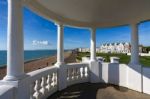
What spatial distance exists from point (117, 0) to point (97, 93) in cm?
333

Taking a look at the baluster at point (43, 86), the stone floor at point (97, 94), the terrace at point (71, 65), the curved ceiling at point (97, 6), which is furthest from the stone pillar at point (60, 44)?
the baluster at point (43, 86)

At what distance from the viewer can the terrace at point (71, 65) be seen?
3225 mm

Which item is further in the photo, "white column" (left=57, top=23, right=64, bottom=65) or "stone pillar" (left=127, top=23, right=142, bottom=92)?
"white column" (left=57, top=23, right=64, bottom=65)

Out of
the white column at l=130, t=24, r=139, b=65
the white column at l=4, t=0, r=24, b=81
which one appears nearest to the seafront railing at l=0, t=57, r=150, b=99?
the white column at l=4, t=0, r=24, b=81

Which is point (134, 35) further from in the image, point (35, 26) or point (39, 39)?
point (39, 39)

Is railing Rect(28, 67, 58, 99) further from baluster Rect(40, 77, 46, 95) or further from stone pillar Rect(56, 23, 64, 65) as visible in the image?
stone pillar Rect(56, 23, 64, 65)

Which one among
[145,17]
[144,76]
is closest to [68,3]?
[145,17]

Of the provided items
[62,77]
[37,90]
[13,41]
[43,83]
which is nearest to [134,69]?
[62,77]

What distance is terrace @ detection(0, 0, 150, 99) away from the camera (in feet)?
10.6

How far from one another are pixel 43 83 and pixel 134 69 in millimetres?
3533

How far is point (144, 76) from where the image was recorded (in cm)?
602

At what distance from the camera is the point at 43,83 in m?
5.16

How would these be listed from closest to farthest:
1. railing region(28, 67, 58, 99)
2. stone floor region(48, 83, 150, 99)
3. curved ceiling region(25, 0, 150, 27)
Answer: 1. railing region(28, 67, 58, 99)
2. curved ceiling region(25, 0, 150, 27)
3. stone floor region(48, 83, 150, 99)

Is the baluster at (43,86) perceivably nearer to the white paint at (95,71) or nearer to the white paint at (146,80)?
the white paint at (95,71)
